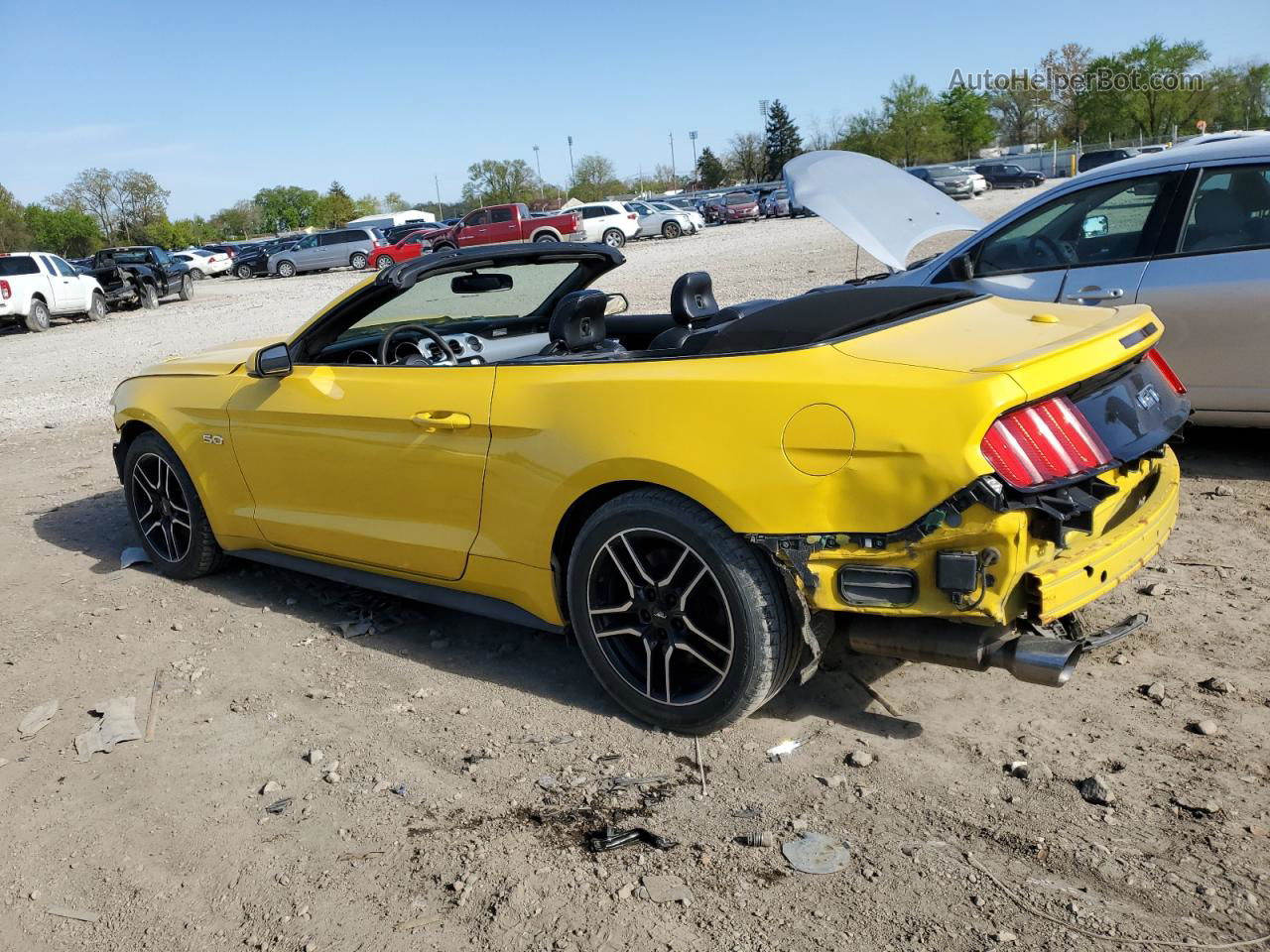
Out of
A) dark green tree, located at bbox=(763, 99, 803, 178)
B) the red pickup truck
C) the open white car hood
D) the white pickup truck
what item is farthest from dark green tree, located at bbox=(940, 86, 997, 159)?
the open white car hood

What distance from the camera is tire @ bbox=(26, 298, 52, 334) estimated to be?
2305 centimetres

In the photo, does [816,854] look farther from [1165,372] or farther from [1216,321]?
[1216,321]

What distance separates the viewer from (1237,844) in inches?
104

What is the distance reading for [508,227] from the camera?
38594 millimetres

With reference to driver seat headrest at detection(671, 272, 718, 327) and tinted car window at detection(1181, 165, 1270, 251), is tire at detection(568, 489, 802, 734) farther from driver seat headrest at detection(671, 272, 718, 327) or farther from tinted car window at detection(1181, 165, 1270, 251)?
tinted car window at detection(1181, 165, 1270, 251)

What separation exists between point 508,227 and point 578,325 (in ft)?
117

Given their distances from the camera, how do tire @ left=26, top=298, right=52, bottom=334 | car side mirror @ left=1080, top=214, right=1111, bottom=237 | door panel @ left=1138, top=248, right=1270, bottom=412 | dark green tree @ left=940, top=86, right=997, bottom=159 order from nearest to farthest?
door panel @ left=1138, top=248, right=1270, bottom=412
car side mirror @ left=1080, top=214, right=1111, bottom=237
tire @ left=26, top=298, right=52, bottom=334
dark green tree @ left=940, top=86, right=997, bottom=159

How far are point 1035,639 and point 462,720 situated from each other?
191 cm

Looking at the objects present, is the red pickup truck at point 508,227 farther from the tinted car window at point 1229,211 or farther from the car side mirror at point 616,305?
the car side mirror at point 616,305

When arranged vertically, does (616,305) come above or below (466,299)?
below

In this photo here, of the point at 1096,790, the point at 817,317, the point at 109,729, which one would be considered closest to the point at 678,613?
the point at 817,317

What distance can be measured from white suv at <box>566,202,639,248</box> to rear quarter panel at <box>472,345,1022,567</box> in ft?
121

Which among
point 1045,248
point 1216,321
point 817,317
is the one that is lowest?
point 1216,321

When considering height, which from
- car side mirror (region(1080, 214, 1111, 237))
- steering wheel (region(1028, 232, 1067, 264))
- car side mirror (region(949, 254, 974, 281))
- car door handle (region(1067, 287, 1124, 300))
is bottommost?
car door handle (region(1067, 287, 1124, 300))
